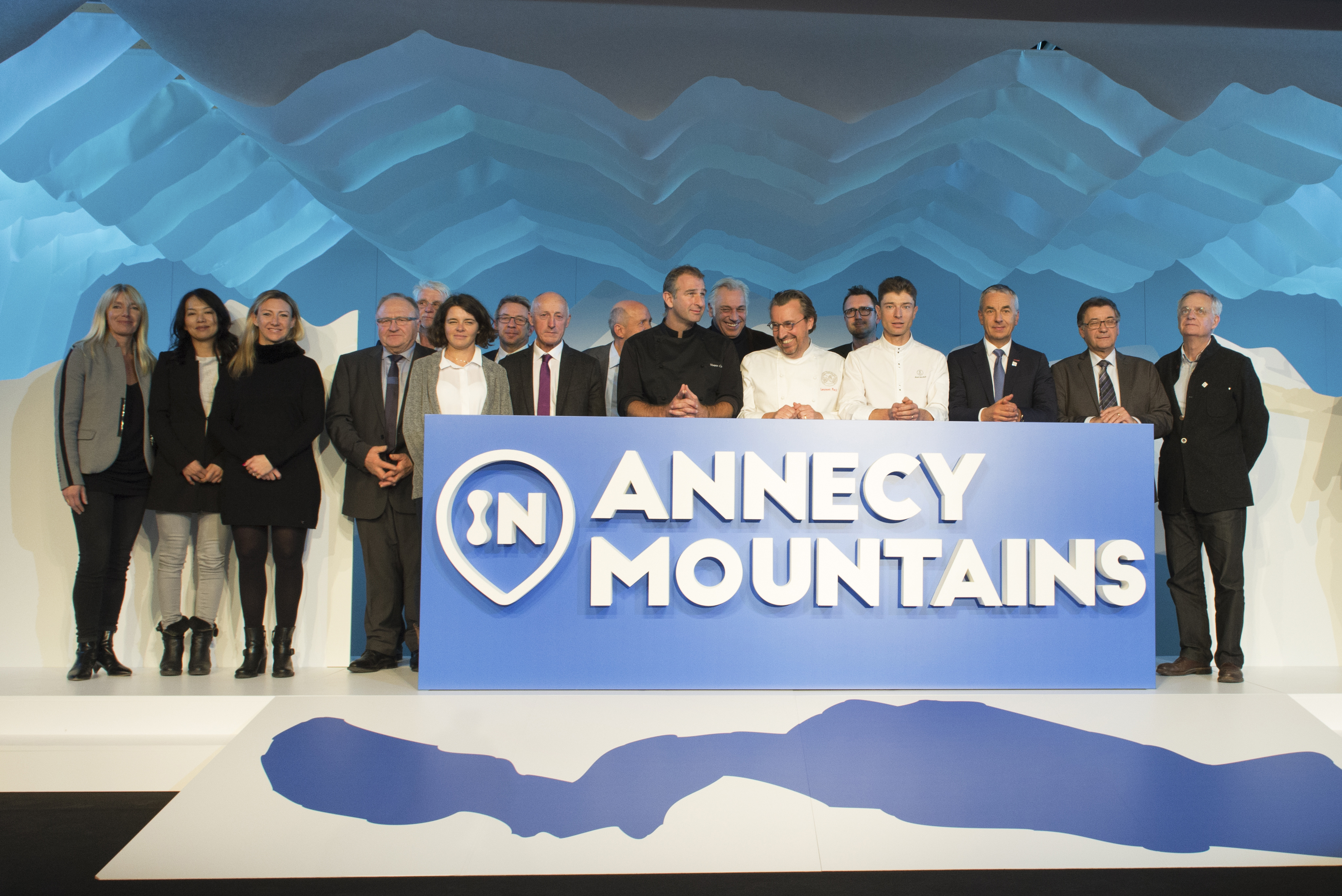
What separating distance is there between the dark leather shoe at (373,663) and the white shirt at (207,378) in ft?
3.66

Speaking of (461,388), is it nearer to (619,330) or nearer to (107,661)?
(619,330)

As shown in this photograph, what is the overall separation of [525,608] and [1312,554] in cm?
349

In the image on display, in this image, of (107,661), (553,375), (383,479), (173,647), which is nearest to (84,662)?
(107,661)

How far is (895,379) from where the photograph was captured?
3.71 meters

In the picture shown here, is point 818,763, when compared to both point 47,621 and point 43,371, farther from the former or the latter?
point 43,371

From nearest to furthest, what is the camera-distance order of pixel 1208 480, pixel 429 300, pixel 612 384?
pixel 1208 480
pixel 429 300
pixel 612 384

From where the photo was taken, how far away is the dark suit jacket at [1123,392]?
3746mm

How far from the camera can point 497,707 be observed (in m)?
2.95

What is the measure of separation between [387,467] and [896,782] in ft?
6.99

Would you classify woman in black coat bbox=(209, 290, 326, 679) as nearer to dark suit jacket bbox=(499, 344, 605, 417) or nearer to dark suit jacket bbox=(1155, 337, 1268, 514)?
dark suit jacket bbox=(499, 344, 605, 417)

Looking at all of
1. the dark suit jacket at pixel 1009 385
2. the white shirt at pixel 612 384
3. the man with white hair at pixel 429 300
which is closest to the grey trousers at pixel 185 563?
the man with white hair at pixel 429 300

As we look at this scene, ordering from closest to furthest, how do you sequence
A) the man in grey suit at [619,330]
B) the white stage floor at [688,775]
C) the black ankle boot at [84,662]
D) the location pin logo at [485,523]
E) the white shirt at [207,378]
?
the white stage floor at [688,775], the location pin logo at [485,523], the black ankle boot at [84,662], the white shirt at [207,378], the man in grey suit at [619,330]

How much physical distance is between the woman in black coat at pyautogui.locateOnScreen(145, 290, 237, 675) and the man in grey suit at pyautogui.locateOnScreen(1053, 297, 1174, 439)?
3381 millimetres

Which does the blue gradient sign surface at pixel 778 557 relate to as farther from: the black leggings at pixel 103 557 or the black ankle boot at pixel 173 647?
the black leggings at pixel 103 557
